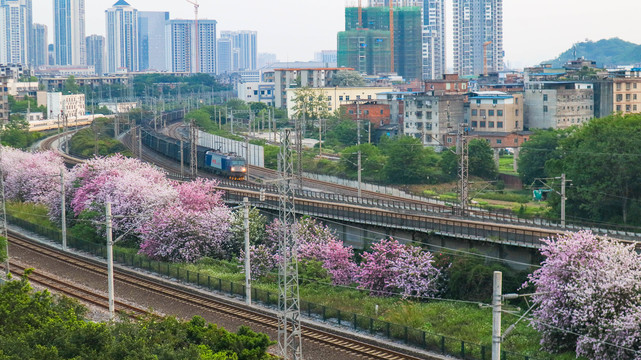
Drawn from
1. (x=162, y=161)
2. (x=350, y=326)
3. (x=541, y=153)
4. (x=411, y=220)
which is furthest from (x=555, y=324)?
(x=162, y=161)

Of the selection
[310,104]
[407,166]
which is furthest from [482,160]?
[310,104]

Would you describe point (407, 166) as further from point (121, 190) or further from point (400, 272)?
point (400, 272)

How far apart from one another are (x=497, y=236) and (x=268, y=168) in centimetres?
4157

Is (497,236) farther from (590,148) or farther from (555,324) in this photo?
(590,148)

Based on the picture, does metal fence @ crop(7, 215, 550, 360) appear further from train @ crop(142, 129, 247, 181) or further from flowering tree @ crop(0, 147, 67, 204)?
train @ crop(142, 129, 247, 181)

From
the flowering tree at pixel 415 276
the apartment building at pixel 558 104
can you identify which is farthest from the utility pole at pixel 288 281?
the apartment building at pixel 558 104

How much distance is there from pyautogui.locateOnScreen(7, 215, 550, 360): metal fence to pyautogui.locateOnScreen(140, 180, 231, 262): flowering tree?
2.79 ft

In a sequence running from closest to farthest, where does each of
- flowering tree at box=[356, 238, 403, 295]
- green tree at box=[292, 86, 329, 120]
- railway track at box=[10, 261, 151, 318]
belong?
railway track at box=[10, 261, 151, 318] → flowering tree at box=[356, 238, 403, 295] → green tree at box=[292, 86, 329, 120]

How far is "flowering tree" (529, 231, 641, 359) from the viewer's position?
1067 inches

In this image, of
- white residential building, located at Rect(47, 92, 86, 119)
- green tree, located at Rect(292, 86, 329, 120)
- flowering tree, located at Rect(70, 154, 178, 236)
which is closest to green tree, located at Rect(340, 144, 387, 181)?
flowering tree, located at Rect(70, 154, 178, 236)

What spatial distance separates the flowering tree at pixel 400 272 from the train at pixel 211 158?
32604mm

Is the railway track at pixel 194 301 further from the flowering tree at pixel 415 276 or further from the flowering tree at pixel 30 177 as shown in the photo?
the flowering tree at pixel 30 177

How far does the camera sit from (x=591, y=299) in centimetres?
2827

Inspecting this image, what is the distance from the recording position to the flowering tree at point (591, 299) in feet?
88.9
